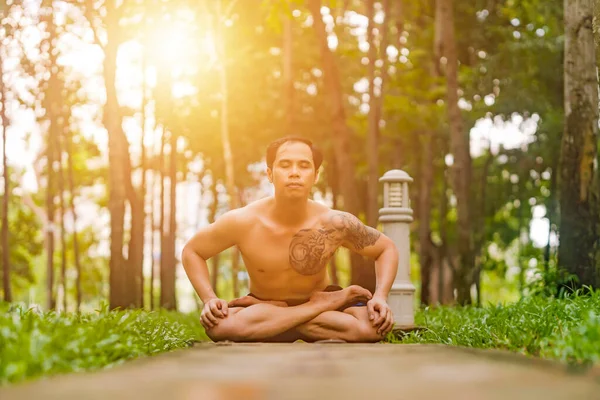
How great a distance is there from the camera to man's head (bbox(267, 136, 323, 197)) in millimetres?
6707

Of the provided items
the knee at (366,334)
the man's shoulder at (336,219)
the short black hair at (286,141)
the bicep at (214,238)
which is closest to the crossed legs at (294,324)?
the knee at (366,334)

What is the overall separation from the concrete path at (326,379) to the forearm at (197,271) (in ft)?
→ 7.19

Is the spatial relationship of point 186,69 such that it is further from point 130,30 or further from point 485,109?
point 485,109

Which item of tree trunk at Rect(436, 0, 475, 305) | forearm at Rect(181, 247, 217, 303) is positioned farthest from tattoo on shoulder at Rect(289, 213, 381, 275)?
tree trunk at Rect(436, 0, 475, 305)

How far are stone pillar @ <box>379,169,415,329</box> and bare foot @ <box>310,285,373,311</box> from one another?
1967mm

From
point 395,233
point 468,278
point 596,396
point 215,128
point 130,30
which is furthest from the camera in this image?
point 215,128

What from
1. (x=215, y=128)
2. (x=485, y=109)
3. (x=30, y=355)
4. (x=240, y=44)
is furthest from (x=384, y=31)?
(x=30, y=355)

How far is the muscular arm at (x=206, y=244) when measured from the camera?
22.6 feet

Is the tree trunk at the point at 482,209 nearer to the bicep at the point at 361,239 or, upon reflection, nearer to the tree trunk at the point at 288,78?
the tree trunk at the point at 288,78

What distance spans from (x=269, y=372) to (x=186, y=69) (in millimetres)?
18061

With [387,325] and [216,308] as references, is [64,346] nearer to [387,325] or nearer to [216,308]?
[216,308]

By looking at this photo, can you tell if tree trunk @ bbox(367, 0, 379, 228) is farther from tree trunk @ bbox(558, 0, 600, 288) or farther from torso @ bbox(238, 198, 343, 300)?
torso @ bbox(238, 198, 343, 300)

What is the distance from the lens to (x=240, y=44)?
21.6 m

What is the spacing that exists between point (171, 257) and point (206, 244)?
1233cm
